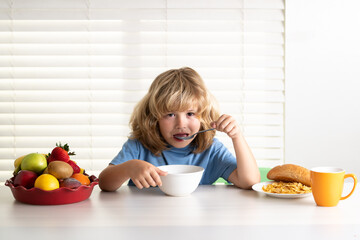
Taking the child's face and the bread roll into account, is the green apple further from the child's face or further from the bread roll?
the bread roll

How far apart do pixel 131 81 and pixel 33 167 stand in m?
1.39

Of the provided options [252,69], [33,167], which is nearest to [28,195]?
[33,167]

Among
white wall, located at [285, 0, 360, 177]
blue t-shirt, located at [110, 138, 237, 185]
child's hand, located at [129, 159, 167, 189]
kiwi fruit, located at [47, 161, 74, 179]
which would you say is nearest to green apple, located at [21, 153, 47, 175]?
kiwi fruit, located at [47, 161, 74, 179]

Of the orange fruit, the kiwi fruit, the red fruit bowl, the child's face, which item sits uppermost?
the child's face

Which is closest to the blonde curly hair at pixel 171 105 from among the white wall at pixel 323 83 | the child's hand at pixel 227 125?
the child's hand at pixel 227 125

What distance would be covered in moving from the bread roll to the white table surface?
0.09 metres

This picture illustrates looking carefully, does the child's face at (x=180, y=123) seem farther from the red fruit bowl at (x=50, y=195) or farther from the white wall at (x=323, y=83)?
the white wall at (x=323, y=83)

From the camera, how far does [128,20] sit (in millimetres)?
2277

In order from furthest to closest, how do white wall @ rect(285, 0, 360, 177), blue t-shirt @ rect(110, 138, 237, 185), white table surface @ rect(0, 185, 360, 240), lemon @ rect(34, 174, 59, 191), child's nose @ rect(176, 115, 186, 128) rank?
1. white wall @ rect(285, 0, 360, 177)
2. blue t-shirt @ rect(110, 138, 237, 185)
3. child's nose @ rect(176, 115, 186, 128)
4. lemon @ rect(34, 174, 59, 191)
5. white table surface @ rect(0, 185, 360, 240)

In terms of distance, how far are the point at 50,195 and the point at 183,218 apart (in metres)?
0.35

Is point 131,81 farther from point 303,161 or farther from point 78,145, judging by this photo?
point 303,161

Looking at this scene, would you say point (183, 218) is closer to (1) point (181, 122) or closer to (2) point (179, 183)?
(2) point (179, 183)

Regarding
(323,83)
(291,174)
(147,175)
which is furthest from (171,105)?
(323,83)

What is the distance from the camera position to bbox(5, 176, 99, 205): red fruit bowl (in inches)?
37.2
